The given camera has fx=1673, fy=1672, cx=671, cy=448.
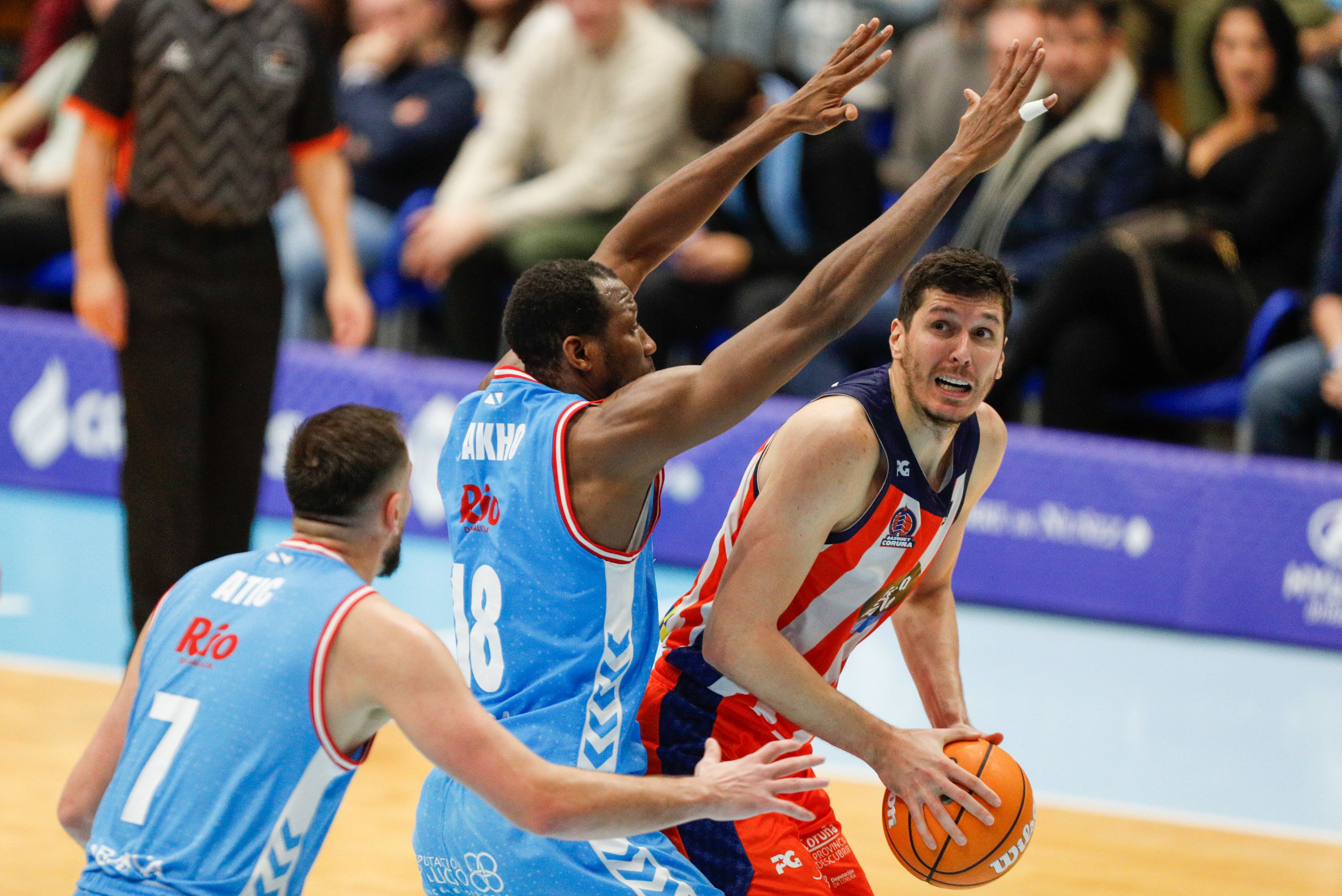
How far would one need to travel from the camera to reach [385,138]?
9.01 meters

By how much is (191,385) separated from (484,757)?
3.23 meters

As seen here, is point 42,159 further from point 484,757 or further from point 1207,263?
point 484,757

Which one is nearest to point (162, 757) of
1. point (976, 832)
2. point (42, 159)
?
point (976, 832)

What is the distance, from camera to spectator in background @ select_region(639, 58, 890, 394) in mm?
8000

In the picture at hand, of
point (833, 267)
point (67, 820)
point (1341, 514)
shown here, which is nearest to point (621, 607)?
point (833, 267)

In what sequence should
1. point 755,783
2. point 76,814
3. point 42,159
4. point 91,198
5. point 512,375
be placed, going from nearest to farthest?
1. point 755,783
2. point 76,814
3. point 512,375
4. point 91,198
5. point 42,159

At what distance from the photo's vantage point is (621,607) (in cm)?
315

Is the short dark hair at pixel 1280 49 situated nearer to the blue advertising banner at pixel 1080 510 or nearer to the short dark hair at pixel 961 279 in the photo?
the blue advertising banner at pixel 1080 510

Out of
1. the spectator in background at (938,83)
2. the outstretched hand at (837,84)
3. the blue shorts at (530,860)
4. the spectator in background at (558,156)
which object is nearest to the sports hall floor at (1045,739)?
the blue shorts at (530,860)

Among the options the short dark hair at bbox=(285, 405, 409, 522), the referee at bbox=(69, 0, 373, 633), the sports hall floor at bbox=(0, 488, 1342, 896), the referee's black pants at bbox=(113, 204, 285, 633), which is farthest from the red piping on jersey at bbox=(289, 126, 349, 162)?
the short dark hair at bbox=(285, 405, 409, 522)

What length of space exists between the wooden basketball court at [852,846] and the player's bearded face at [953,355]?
1548 millimetres

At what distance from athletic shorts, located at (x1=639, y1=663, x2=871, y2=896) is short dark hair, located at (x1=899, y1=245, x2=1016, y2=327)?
2.92 ft

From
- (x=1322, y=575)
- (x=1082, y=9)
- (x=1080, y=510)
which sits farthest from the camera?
(x=1082, y=9)

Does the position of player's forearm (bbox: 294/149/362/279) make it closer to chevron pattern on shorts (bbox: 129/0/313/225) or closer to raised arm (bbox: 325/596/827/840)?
chevron pattern on shorts (bbox: 129/0/313/225)
